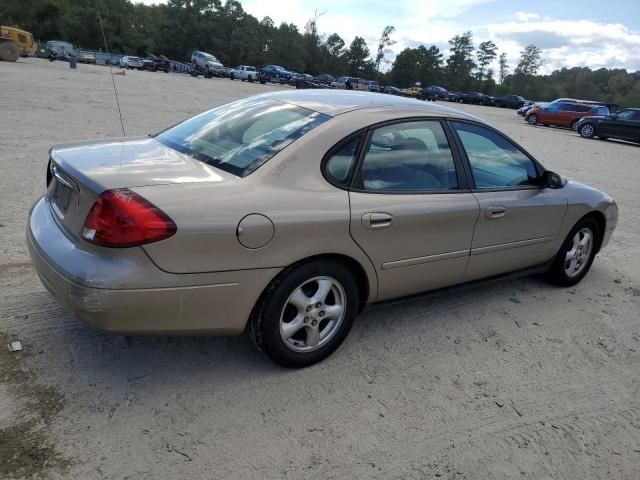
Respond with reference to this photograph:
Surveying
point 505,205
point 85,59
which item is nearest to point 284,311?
point 505,205

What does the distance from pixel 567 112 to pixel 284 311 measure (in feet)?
93.1

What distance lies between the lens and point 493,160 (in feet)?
12.7

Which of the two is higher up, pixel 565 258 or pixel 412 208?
pixel 412 208

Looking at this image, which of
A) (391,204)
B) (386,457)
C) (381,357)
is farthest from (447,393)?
(391,204)

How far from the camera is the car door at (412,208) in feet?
10.0

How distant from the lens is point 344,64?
10544 cm

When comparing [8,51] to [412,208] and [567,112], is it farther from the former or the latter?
[412,208]

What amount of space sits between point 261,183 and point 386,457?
150 centimetres

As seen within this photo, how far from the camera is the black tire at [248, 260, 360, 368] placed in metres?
2.76

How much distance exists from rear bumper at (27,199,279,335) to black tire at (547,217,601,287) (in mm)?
2952

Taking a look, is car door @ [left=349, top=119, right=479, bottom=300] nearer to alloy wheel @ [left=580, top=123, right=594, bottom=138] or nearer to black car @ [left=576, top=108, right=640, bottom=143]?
black car @ [left=576, top=108, right=640, bottom=143]

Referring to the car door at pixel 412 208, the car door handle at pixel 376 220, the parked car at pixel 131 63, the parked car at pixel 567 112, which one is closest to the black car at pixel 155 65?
the parked car at pixel 131 63

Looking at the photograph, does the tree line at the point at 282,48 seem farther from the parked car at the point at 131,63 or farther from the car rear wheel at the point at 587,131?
the car rear wheel at the point at 587,131

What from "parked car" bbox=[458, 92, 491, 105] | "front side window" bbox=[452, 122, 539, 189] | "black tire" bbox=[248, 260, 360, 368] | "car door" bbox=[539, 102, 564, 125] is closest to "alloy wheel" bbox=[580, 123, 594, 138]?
"car door" bbox=[539, 102, 564, 125]
